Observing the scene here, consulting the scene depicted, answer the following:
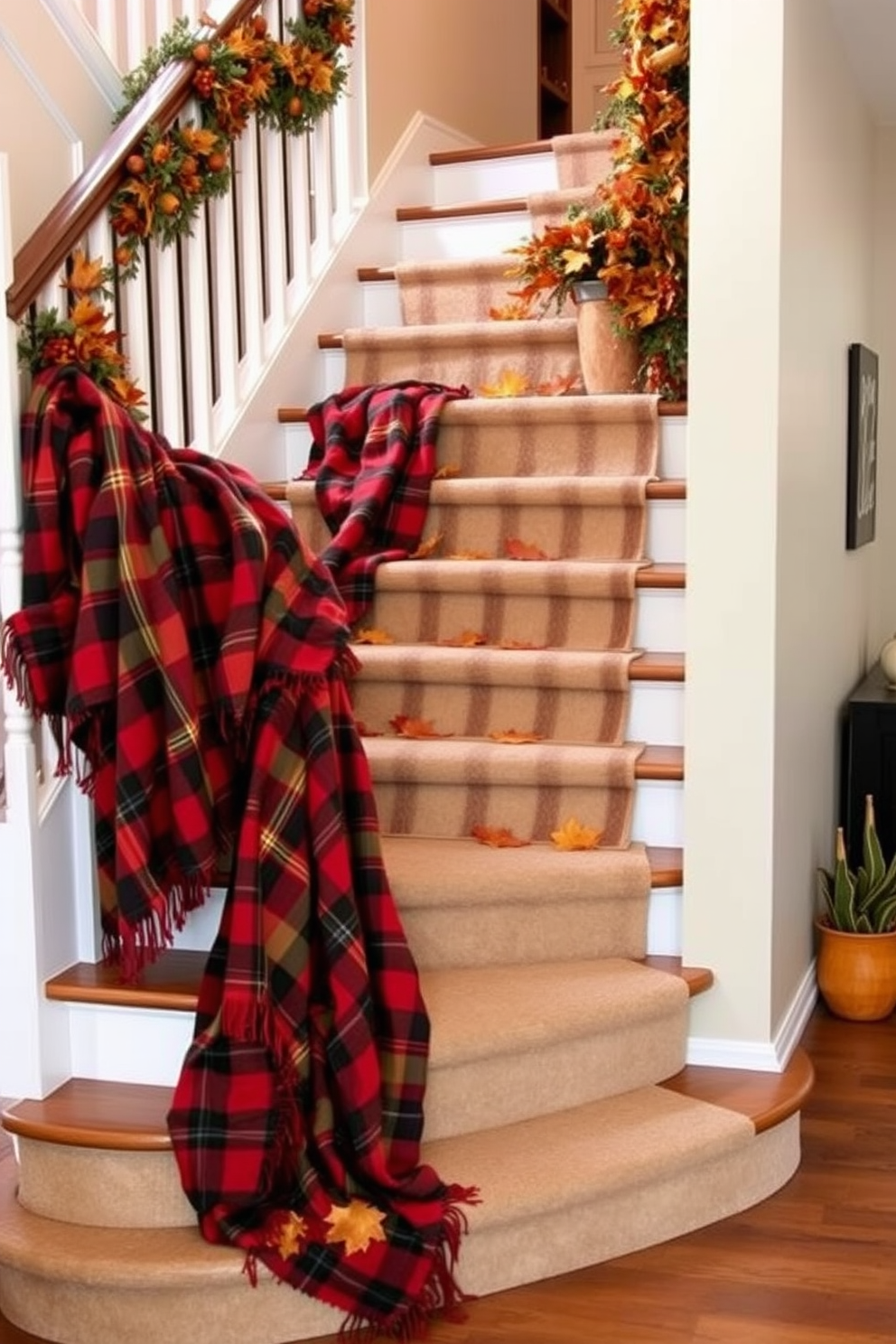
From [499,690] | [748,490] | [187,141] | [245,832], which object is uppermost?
[187,141]

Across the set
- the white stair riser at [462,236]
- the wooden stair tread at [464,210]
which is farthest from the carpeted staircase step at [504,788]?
the wooden stair tread at [464,210]

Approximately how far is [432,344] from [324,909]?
2.13 m

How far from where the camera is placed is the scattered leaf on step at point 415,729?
345 centimetres

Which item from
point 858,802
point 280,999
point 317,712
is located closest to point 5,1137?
point 280,999

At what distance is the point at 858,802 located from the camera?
13.3ft

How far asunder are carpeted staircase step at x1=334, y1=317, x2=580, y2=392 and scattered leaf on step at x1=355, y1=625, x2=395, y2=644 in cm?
85

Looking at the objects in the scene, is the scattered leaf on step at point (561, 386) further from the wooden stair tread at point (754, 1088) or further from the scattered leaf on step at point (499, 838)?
the wooden stair tread at point (754, 1088)

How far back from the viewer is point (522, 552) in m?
3.73

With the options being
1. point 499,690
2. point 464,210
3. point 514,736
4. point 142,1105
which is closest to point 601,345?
point 499,690

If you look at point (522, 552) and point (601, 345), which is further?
point (601, 345)

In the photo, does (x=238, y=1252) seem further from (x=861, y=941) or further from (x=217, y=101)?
(x=217, y=101)

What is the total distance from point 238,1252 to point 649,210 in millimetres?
2351

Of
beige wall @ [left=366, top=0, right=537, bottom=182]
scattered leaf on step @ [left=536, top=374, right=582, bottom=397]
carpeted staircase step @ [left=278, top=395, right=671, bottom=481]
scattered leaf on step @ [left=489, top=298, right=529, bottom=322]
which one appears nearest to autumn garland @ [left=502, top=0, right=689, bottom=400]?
carpeted staircase step @ [left=278, top=395, right=671, bottom=481]

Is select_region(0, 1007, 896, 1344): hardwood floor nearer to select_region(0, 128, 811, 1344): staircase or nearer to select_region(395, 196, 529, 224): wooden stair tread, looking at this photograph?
select_region(0, 128, 811, 1344): staircase
